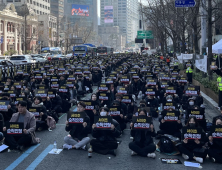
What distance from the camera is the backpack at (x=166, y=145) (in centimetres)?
928

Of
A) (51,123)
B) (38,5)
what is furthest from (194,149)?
(38,5)

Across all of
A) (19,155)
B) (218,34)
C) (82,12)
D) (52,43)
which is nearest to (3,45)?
(52,43)

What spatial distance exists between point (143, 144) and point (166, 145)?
0.63 meters

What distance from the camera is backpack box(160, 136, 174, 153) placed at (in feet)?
30.5

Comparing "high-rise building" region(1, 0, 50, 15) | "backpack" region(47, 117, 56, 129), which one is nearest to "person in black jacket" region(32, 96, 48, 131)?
"backpack" region(47, 117, 56, 129)

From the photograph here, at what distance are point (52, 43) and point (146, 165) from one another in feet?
310

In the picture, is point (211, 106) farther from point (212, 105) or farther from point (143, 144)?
point (143, 144)

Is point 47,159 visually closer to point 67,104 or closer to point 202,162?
point 202,162

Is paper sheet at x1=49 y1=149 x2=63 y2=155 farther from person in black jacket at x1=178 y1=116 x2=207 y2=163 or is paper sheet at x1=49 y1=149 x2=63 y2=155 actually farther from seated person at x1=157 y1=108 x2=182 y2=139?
person in black jacket at x1=178 y1=116 x2=207 y2=163

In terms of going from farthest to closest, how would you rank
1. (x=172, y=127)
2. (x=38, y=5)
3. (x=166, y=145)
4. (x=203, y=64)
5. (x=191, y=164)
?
(x=38, y=5) < (x=203, y=64) < (x=172, y=127) < (x=166, y=145) < (x=191, y=164)

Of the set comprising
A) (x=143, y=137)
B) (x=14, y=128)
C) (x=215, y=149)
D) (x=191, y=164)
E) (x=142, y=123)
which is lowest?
(x=191, y=164)

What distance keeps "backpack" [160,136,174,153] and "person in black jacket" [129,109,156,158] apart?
38cm

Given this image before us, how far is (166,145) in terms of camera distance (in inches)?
365

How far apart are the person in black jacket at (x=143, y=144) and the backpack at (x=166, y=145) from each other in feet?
1.25
